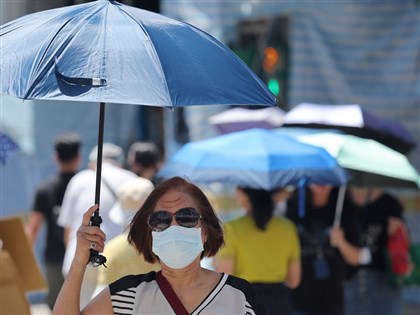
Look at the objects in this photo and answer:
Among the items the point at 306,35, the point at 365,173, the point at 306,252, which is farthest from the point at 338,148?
the point at 306,35

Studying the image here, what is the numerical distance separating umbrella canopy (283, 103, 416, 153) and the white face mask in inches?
170

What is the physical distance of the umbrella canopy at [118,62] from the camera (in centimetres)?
375

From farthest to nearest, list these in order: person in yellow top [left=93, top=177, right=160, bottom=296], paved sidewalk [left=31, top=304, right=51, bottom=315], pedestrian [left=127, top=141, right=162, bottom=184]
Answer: paved sidewalk [left=31, top=304, right=51, bottom=315] < pedestrian [left=127, top=141, right=162, bottom=184] < person in yellow top [left=93, top=177, right=160, bottom=296]

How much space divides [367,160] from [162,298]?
3.96 metres

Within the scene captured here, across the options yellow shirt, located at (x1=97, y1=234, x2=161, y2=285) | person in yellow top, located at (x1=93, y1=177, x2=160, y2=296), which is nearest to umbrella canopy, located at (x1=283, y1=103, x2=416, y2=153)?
person in yellow top, located at (x1=93, y1=177, x2=160, y2=296)

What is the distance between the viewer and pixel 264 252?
22.0 feet

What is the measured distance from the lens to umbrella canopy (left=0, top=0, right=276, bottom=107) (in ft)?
12.3

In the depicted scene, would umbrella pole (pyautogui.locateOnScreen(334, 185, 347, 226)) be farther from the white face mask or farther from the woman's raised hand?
the woman's raised hand

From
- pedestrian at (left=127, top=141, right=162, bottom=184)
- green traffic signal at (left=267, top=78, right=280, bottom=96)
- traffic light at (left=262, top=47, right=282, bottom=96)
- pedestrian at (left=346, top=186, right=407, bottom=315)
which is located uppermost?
traffic light at (left=262, top=47, right=282, bottom=96)

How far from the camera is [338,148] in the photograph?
295 inches

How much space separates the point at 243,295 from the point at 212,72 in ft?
2.81

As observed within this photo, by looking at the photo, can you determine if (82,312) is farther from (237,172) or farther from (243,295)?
(237,172)

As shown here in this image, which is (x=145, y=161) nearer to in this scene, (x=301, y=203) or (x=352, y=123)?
(x=301, y=203)

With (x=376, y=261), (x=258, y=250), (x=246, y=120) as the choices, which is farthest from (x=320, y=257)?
(x=246, y=120)
